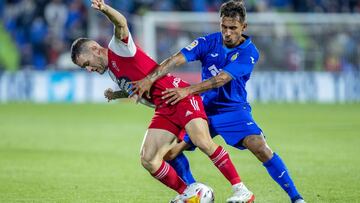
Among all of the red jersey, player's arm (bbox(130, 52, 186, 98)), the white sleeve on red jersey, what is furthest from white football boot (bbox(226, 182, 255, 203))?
the white sleeve on red jersey

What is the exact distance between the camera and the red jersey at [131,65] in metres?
8.09

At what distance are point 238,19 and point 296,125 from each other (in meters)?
11.1

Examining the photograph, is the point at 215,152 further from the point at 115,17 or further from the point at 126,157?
the point at 126,157

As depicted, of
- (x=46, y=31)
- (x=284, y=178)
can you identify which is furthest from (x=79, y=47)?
(x=46, y=31)

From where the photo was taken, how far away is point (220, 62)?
862 cm

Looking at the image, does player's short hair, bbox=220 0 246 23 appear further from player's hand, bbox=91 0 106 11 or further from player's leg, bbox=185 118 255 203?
player's hand, bbox=91 0 106 11

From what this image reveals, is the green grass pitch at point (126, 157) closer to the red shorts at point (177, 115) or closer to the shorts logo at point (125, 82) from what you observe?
the red shorts at point (177, 115)

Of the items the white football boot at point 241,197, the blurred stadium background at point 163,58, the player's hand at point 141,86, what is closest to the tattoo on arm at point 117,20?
the player's hand at point 141,86

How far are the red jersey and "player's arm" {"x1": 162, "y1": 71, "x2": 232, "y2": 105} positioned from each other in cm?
17

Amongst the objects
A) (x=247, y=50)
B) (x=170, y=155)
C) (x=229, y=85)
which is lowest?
(x=170, y=155)

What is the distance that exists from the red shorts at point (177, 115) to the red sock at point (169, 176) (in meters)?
0.36

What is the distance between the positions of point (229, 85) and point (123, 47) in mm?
1288

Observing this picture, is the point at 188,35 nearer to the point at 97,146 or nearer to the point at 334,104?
the point at 334,104

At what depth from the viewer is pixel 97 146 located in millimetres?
15055
